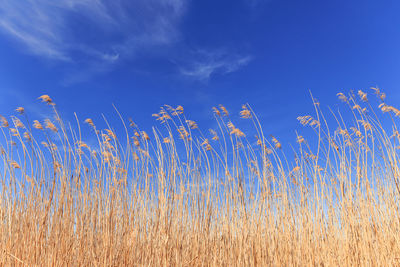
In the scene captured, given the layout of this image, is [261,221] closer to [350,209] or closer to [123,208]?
[350,209]

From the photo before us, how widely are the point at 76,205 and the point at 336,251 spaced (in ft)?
8.73

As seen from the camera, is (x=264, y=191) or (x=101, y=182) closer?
(x=101, y=182)

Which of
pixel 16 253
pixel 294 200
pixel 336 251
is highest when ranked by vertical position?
pixel 294 200

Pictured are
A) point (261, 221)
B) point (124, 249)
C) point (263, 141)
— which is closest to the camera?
point (124, 249)

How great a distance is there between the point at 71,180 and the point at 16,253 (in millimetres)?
905

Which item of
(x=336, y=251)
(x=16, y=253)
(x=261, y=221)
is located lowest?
(x=16, y=253)

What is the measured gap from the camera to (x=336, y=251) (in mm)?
3350

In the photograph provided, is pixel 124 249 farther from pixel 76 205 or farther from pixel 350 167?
pixel 350 167

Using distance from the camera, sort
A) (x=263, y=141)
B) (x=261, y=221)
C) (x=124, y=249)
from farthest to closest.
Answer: (x=263, y=141) → (x=261, y=221) → (x=124, y=249)

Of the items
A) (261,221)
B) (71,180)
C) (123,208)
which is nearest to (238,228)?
(261,221)

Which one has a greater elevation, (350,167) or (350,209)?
(350,167)

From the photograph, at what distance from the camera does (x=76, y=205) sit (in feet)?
10.7

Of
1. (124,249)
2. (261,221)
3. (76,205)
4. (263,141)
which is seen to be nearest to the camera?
(124,249)

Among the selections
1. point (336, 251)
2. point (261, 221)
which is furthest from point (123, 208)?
point (336, 251)
